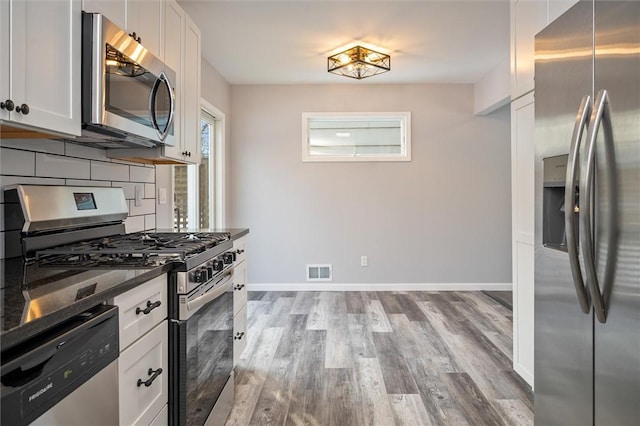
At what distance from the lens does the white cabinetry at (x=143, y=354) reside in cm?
115

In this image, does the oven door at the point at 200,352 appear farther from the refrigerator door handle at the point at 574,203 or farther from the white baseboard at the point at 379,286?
the white baseboard at the point at 379,286

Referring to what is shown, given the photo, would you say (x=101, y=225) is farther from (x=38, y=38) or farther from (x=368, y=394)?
(x=368, y=394)

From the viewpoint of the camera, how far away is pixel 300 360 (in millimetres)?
2752

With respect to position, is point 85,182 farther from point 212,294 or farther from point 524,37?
point 524,37

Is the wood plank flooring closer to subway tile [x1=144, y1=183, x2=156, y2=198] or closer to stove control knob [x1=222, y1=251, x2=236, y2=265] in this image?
stove control knob [x1=222, y1=251, x2=236, y2=265]

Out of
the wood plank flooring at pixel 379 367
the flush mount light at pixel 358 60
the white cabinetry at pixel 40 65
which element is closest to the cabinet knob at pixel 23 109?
the white cabinetry at pixel 40 65

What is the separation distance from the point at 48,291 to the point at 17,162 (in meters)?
0.81

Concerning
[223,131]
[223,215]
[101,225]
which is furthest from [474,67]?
[101,225]

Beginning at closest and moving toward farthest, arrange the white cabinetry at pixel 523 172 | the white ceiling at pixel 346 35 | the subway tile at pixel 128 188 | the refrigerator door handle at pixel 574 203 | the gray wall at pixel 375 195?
the refrigerator door handle at pixel 574 203
the white cabinetry at pixel 523 172
the subway tile at pixel 128 188
the white ceiling at pixel 346 35
the gray wall at pixel 375 195

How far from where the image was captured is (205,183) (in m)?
4.29

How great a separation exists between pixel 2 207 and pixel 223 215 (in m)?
3.02

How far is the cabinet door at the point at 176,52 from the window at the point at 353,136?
2.49 metres

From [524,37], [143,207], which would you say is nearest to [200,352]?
[143,207]

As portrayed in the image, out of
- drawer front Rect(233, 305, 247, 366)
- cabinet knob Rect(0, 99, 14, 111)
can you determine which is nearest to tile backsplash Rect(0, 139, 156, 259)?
cabinet knob Rect(0, 99, 14, 111)
